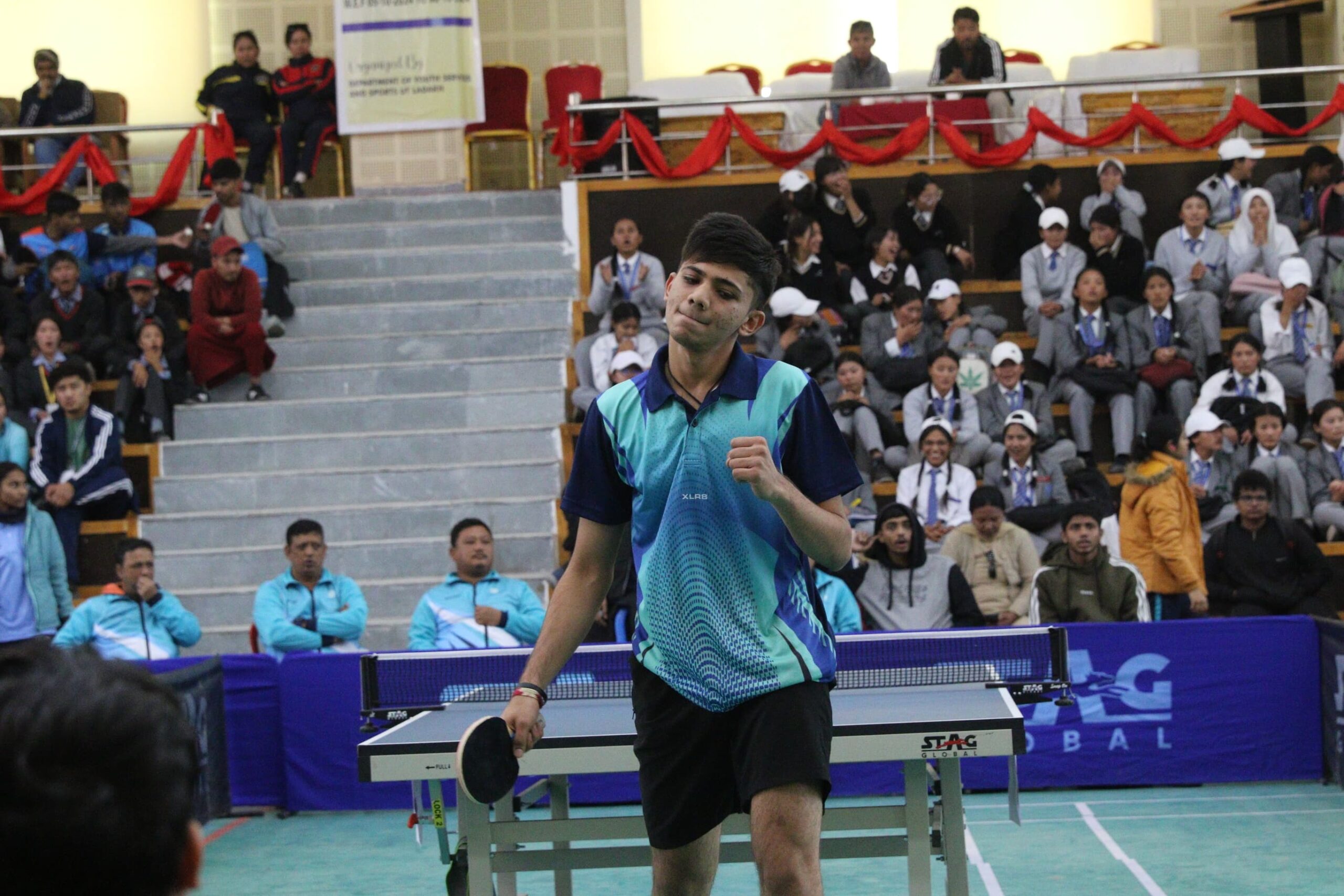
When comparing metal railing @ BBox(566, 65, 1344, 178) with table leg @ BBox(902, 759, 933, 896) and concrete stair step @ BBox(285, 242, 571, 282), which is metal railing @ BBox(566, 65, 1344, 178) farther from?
table leg @ BBox(902, 759, 933, 896)

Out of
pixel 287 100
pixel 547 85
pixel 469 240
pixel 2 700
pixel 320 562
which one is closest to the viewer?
pixel 2 700

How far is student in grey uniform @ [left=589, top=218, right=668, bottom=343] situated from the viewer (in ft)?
46.8

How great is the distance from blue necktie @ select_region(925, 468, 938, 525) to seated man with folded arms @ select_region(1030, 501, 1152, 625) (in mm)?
1546

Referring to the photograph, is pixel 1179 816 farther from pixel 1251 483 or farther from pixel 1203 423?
pixel 1203 423

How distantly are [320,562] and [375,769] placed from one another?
214 inches

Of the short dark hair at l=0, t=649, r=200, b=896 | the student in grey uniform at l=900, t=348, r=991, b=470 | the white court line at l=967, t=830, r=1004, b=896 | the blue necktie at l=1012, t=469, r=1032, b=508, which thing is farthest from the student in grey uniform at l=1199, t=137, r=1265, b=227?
the short dark hair at l=0, t=649, r=200, b=896

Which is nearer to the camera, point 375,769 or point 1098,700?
point 375,769

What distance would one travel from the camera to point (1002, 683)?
5594mm

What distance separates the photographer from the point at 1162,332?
1327 cm

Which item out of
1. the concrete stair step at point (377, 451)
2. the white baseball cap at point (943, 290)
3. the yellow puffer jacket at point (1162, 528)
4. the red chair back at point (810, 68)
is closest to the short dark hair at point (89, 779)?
the yellow puffer jacket at point (1162, 528)

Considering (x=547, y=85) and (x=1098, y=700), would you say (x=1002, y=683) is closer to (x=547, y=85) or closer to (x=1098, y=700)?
(x=1098, y=700)

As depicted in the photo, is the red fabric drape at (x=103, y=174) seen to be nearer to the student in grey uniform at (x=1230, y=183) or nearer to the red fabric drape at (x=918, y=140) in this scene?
the red fabric drape at (x=918, y=140)

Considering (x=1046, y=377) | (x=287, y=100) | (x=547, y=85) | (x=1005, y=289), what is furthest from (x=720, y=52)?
(x=1046, y=377)

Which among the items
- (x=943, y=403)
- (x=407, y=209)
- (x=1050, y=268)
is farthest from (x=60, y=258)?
(x=1050, y=268)
